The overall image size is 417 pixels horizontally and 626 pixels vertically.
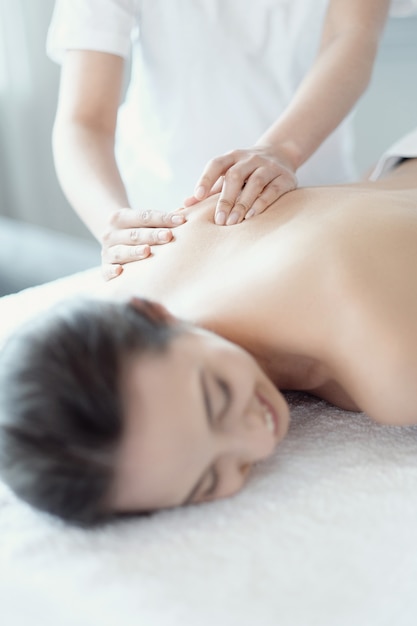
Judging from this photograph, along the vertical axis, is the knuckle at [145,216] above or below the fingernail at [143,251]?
above

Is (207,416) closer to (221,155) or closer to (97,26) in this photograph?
(221,155)

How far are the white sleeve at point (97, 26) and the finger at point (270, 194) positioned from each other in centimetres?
58

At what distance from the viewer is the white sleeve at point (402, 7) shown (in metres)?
1.75

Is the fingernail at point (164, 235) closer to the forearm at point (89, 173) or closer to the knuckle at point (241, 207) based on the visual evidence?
the knuckle at point (241, 207)

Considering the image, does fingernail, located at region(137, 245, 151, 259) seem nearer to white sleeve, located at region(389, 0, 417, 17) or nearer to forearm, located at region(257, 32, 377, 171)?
forearm, located at region(257, 32, 377, 171)

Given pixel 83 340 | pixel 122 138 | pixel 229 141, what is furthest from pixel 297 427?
pixel 122 138

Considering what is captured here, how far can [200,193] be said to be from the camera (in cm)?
129

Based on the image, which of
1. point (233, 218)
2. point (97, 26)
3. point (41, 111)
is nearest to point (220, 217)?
point (233, 218)

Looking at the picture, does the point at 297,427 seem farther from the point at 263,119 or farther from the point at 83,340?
Result: the point at 263,119

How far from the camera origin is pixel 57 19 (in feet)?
5.65

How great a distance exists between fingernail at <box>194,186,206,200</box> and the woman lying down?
3.8 inches

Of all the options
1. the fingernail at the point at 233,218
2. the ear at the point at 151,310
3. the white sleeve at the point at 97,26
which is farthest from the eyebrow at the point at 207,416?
the white sleeve at the point at 97,26

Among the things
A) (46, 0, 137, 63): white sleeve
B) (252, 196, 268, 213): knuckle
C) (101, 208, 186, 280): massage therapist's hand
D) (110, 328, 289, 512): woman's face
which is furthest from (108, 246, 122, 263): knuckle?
(46, 0, 137, 63): white sleeve

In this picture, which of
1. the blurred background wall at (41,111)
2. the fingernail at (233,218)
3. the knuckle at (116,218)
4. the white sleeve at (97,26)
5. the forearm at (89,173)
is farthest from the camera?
the blurred background wall at (41,111)
